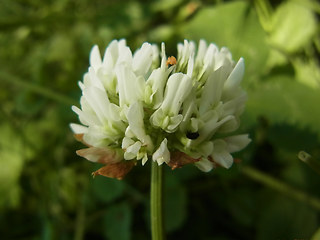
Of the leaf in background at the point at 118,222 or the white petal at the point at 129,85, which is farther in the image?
the leaf in background at the point at 118,222

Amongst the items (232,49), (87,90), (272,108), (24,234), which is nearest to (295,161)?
(272,108)

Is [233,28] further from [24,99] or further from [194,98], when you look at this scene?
[24,99]

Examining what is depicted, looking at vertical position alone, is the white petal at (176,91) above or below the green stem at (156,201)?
above

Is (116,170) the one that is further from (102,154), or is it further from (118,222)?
(118,222)

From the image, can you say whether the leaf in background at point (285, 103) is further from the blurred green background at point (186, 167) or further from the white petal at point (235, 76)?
the white petal at point (235, 76)

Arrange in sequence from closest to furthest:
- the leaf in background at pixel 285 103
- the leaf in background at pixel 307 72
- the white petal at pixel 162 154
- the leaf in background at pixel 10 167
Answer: the white petal at pixel 162 154 < the leaf in background at pixel 285 103 < the leaf in background at pixel 307 72 < the leaf in background at pixel 10 167

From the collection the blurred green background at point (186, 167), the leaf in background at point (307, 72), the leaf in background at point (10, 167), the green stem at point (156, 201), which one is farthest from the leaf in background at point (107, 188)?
the leaf in background at point (307, 72)

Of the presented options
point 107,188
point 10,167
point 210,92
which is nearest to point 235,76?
point 210,92
